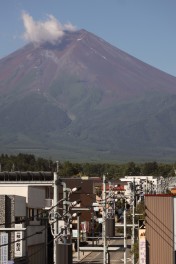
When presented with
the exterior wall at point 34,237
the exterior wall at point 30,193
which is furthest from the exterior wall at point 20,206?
the exterior wall at point 30,193

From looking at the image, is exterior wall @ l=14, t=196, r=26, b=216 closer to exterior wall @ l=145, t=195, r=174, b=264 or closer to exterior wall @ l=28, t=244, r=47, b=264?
exterior wall @ l=28, t=244, r=47, b=264

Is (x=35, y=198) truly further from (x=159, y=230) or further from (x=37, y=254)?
(x=159, y=230)

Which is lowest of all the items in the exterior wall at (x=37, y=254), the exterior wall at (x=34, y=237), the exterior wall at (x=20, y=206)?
the exterior wall at (x=37, y=254)

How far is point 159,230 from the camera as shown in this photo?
4753 cm

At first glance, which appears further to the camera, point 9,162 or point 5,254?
point 9,162

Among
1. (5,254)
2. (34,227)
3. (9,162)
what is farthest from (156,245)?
(9,162)

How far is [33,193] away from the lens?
53.0 meters

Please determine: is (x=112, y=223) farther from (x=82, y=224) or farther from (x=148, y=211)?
(x=82, y=224)

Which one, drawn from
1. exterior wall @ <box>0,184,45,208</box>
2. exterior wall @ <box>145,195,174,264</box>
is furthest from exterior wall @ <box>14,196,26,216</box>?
exterior wall @ <box>145,195,174,264</box>

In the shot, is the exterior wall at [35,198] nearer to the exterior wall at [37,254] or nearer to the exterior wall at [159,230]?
the exterior wall at [37,254]

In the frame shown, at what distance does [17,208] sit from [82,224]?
45.9 meters

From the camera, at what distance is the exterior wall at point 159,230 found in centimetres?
4709

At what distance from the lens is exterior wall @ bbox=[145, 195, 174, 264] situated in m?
47.1

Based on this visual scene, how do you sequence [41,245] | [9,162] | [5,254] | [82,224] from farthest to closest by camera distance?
[9,162] < [82,224] < [41,245] < [5,254]
